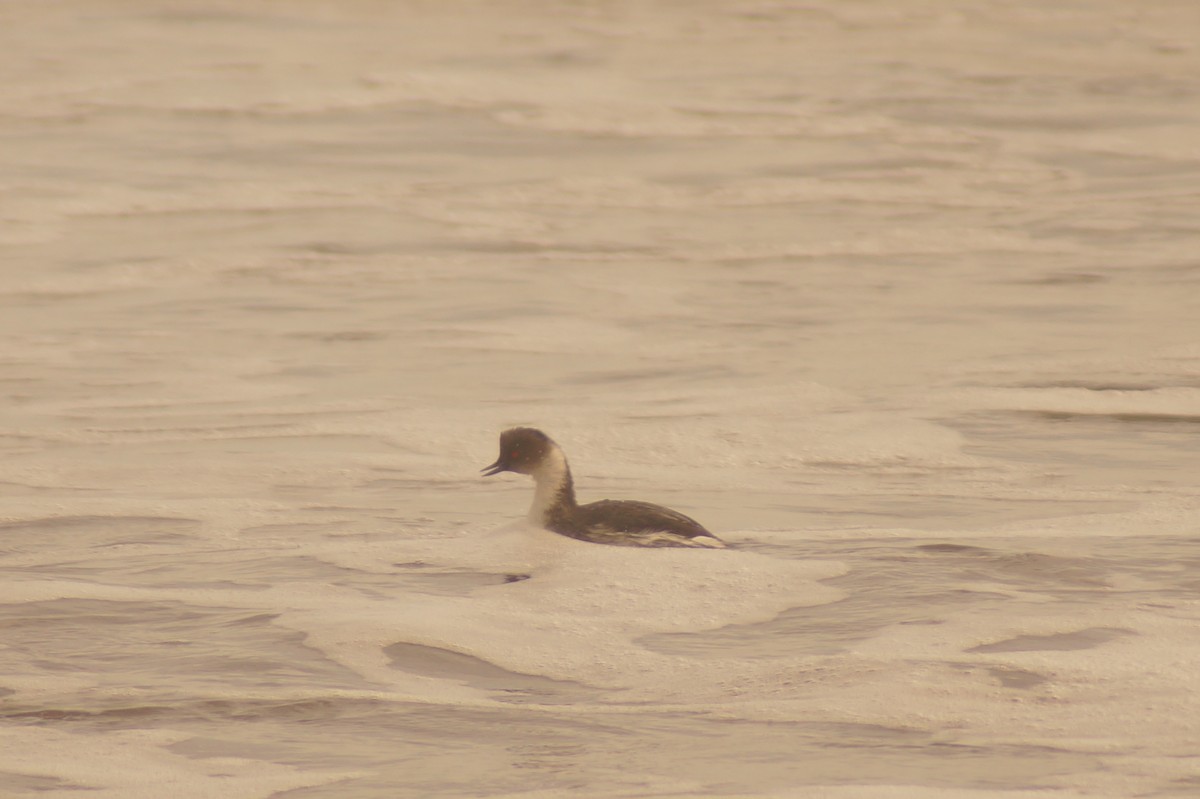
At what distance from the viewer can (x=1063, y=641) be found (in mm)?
6059

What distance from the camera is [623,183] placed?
17.4 meters

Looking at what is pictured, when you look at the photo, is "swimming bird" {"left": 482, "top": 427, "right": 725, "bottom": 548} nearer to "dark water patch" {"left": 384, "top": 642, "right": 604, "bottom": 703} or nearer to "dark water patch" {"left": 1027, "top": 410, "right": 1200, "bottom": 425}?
"dark water patch" {"left": 384, "top": 642, "right": 604, "bottom": 703}

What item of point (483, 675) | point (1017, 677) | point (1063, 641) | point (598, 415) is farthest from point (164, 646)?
point (598, 415)

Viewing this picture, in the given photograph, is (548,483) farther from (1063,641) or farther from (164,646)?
(1063,641)

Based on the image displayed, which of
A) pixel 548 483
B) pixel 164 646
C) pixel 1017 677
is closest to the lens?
pixel 1017 677

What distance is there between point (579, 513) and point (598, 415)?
2.43 m

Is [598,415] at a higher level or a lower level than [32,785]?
lower

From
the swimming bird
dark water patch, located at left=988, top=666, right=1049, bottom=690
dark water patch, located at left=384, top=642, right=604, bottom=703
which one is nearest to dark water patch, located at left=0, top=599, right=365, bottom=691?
dark water patch, located at left=384, top=642, right=604, bottom=703

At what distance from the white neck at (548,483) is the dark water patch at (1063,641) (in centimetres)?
221

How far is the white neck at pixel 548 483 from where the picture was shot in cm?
775

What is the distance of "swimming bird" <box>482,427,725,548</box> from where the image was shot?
23.9 feet

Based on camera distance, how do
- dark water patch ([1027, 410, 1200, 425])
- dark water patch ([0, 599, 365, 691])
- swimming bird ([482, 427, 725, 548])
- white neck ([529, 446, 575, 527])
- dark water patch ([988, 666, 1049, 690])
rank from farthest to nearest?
dark water patch ([1027, 410, 1200, 425]) < white neck ([529, 446, 575, 527]) < swimming bird ([482, 427, 725, 548]) < dark water patch ([0, 599, 365, 691]) < dark water patch ([988, 666, 1049, 690])

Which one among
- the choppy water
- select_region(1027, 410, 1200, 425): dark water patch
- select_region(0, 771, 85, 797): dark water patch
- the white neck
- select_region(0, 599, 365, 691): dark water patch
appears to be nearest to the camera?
select_region(0, 771, 85, 797): dark water patch

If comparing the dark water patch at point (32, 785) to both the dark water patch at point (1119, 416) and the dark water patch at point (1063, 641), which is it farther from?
the dark water patch at point (1119, 416)
